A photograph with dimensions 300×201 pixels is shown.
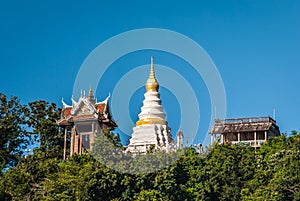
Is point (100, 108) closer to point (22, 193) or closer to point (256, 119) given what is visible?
point (256, 119)

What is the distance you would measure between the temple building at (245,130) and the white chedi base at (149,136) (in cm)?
366

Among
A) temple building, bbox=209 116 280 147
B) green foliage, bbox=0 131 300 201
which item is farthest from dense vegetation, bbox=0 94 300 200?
temple building, bbox=209 116 280 147

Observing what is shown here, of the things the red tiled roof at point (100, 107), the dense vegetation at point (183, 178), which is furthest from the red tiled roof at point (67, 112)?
the dense vegetation at point (183, 178)

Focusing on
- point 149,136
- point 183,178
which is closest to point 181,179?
point 183,178

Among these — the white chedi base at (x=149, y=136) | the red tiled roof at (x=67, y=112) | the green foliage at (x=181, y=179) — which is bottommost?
the green foliage at (x=181, y=179)

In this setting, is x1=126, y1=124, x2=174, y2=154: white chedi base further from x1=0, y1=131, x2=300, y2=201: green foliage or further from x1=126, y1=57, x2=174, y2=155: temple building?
x1=0, y1=131, x2=300, y2=201: green foliage

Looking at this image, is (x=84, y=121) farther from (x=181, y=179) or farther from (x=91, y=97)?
(x=181, y=179)

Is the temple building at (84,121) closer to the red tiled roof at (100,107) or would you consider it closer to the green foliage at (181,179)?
the red tiled roof at (100,107)

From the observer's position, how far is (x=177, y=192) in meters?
33.6

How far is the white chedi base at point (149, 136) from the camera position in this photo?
4488 centimetres

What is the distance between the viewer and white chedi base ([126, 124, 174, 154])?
44875 mm

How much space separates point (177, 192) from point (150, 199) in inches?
72.0

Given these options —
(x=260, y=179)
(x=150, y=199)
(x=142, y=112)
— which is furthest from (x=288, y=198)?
(x=142, y=112)

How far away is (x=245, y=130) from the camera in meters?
47.6
